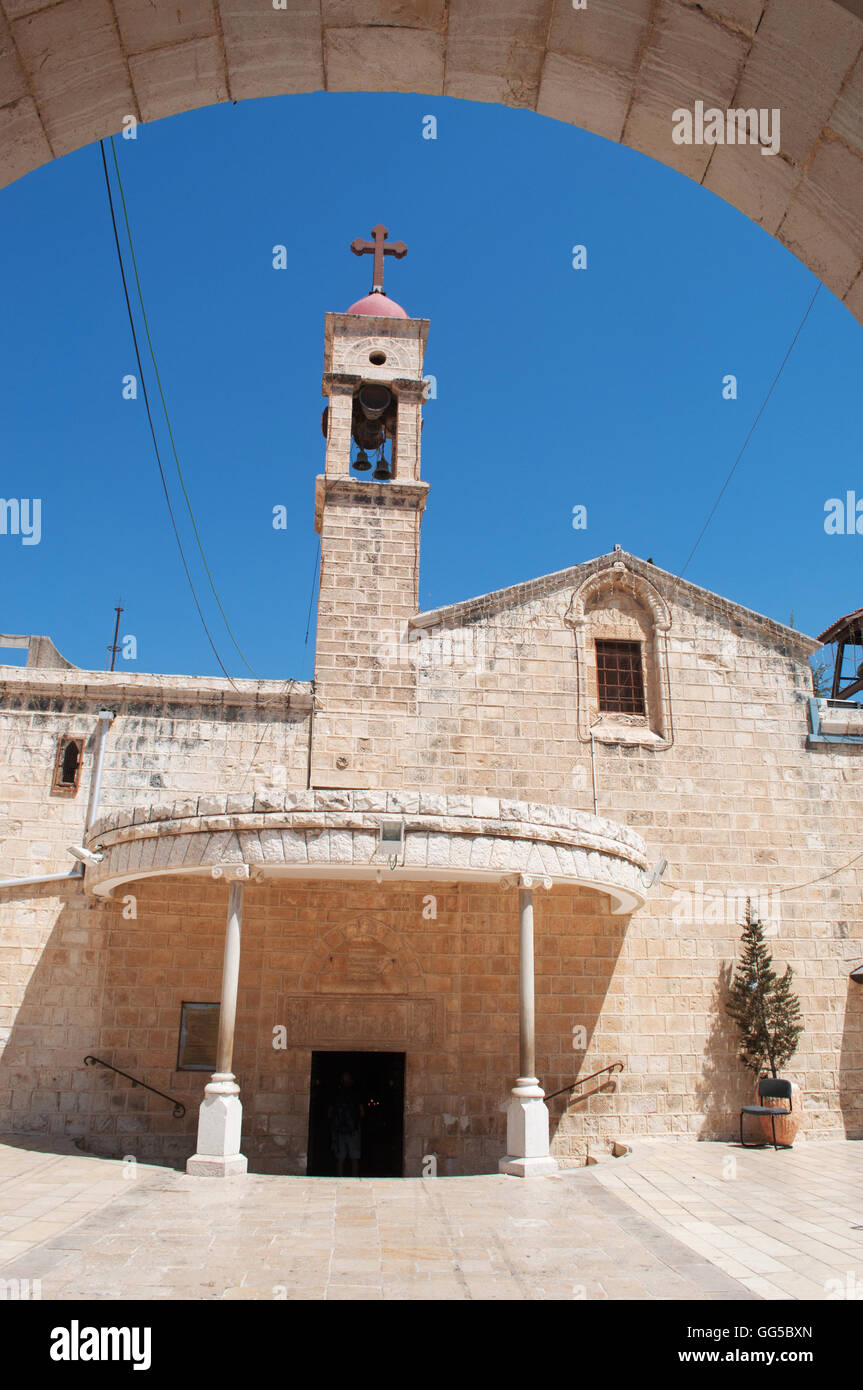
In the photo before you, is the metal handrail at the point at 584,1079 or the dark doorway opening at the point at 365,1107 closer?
the dark doorway opening at the point at 365,1107

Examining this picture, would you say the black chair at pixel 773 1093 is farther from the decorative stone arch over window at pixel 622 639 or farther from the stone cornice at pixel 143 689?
the stone cornice at pixel 143 689

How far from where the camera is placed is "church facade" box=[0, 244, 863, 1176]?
12.1 meters

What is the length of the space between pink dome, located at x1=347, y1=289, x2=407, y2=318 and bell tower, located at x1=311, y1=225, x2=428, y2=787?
0.02 m

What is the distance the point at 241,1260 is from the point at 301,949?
642cm

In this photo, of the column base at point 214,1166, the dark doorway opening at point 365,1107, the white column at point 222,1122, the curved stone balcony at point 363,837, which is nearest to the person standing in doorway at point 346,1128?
the dark doorway opening at point 365,1107

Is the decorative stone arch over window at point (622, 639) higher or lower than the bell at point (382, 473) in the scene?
lower

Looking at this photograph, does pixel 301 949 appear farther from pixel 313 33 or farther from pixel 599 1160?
pixel 313 33

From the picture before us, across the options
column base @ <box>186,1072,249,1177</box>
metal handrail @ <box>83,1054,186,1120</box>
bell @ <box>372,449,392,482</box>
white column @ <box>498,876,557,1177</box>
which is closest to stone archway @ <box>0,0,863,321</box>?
white column @ <box>498,876,557,1177</box>

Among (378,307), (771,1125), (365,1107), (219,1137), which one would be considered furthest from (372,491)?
(771,1125)

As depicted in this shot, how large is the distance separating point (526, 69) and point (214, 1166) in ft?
30.4

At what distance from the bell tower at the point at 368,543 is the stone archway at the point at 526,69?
1076 centimetres

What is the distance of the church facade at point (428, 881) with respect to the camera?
12117mm

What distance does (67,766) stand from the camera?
1317cm

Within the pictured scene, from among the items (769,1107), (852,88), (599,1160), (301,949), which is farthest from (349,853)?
(852,88)
